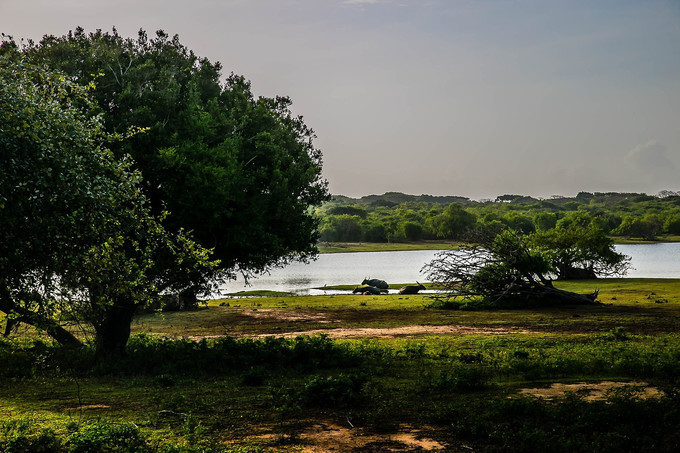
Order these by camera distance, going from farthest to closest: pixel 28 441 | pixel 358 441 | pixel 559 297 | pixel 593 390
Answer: pixel 559 297 → pixel 593 390 → pixel 358 441 → pixel 28 441

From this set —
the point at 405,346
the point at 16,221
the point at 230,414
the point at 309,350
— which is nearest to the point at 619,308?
the point at 405,346

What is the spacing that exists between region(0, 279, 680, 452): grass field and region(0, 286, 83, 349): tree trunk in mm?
889

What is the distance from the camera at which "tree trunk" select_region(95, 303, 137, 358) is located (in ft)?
57.4

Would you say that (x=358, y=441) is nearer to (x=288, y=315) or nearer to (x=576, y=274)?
(x=288, y=315)

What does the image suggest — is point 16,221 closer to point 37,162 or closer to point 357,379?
point 37,162

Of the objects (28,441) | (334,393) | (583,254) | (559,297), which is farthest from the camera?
(583,254)

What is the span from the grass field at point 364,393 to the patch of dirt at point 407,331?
0.16m

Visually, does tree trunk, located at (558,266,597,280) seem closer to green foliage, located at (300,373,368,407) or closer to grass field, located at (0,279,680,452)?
grass field, located at (0,279,680,452)

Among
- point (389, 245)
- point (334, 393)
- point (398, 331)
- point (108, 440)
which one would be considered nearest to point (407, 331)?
point (398, 331)

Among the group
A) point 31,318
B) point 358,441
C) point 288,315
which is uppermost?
point 31,318

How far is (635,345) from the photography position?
699 inches

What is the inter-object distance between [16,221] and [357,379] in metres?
7.62

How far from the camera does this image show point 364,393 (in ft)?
41.1

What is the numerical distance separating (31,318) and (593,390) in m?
11.5
